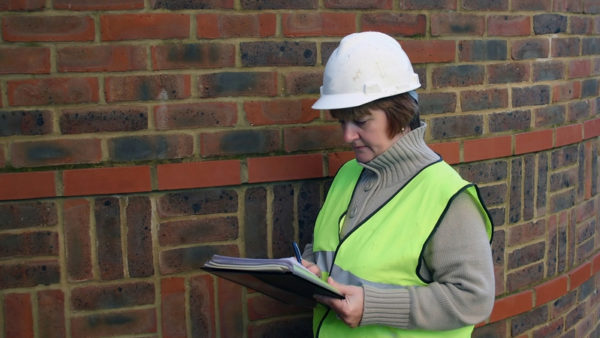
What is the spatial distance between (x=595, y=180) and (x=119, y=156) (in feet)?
8.93

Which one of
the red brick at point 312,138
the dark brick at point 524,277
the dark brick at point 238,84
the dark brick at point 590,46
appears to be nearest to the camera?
the dark brick at point 238,84

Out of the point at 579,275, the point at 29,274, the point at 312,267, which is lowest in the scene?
the point at 579,275

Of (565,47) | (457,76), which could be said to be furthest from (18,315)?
(565,47)

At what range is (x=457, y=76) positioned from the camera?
3.08 m

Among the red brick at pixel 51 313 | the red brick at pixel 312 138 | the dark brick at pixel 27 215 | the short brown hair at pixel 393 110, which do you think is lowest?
the red brick at pixel 51 313

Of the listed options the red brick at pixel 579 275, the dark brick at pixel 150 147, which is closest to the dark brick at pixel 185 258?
the dark brick at pixel 150 147

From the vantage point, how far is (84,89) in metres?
2.50

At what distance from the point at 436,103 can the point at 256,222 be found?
36.8 inches

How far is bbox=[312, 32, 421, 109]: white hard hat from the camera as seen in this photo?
2.06 metres

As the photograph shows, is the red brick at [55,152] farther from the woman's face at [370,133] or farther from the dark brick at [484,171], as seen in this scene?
the dark brick at [484,171]

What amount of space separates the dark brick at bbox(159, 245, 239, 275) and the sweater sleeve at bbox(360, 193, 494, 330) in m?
0.90

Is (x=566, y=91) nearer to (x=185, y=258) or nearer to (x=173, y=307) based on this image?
(x=185, y=258)

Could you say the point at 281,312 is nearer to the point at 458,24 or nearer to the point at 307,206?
the point at 307,206

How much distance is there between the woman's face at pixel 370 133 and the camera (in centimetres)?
210
